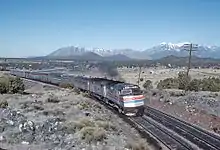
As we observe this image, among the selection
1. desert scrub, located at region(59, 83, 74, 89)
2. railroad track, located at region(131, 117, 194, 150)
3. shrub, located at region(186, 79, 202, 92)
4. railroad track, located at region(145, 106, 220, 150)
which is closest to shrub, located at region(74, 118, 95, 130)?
railroad track, located at region(131, 117, 194, 150)

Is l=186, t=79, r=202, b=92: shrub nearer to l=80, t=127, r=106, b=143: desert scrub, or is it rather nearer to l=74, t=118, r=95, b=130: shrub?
l=74, t=118, r=95, b=130: shrub

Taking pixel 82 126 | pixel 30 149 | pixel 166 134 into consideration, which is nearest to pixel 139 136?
pixel 166 134

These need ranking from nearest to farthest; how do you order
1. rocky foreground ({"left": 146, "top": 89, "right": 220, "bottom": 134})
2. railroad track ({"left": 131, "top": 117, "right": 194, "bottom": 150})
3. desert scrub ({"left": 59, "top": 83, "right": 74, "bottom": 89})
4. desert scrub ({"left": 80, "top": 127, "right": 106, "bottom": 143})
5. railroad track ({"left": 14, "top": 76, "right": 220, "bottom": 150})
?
1. desert scrub ({"left": 80, "top": 127, "right": 106, "bottom": 143})
2. railroad track ({"left": 131, "top": 117, "right": 194, "bottom": 150})
3. railroad track ({"left": 14, "top": 76, "right": 220, "bottom": 150})
4. rocky foreground ({"left": 146, "top": 89, "right": 220, "bottom": 134})
5. desert scrub ({"left": 59, "top": 83, "right": 74, "bottom": 89})

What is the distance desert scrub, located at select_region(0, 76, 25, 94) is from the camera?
195 feet

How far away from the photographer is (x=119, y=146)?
77.9 ft

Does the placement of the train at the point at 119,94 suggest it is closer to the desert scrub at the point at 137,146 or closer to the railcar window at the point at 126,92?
the railcar window at the point at 126,92

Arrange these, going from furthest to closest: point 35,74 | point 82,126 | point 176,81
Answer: point 35,74 < point 176,81 < point 82,126

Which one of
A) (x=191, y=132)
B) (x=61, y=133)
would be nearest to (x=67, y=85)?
(x=191, y=132)

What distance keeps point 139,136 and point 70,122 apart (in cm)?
585

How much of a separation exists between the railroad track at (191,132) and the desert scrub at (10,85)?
2891 cm

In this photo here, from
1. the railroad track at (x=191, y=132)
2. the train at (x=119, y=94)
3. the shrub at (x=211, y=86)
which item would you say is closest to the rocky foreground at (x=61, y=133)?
the train at (x=119, y=94)

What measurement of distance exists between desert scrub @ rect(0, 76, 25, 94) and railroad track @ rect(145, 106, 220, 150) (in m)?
28.9

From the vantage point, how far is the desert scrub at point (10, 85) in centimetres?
5951

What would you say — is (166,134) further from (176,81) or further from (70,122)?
(176,81)
